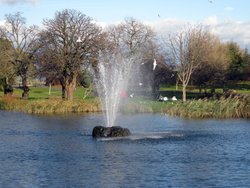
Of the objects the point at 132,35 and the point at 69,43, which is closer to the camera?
the point at 69,43

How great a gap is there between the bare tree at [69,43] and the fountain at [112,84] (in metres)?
2.18

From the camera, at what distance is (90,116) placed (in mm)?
49000

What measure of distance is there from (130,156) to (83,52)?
38.0 m

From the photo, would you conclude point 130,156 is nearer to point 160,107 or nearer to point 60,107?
point 160,107

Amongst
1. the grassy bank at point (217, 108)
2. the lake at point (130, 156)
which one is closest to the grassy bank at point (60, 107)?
the grassy bank at point (217, 108)

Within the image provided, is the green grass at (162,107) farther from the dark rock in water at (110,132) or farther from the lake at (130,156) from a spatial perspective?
the dark rock in water at (110,132)

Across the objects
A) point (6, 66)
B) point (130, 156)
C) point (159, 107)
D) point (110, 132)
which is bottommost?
point (130, 156)

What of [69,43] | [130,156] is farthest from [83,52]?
[130,156]

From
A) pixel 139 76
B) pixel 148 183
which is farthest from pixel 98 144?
pixel 139 76

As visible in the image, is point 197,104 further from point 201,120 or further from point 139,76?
point 139,76

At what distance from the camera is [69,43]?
Answer: 61.3 meters

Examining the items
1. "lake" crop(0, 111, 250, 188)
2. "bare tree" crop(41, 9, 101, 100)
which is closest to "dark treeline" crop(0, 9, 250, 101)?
"bare tree" crop(41, 9, 101, 100)

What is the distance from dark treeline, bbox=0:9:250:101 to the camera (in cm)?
6166

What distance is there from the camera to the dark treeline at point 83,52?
61.7 metres
